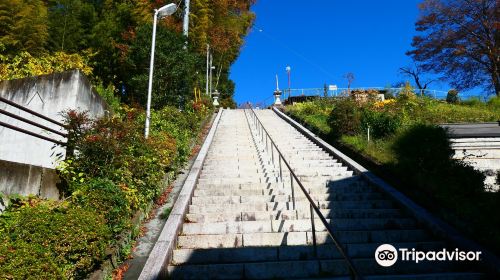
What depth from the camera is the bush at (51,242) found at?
13.3 ft

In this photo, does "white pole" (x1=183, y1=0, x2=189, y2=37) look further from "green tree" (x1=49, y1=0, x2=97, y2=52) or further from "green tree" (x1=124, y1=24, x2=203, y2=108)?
"green tree" (x1=49, y1=0, x2=97, y2=52)

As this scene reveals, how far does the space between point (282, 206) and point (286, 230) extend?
0.98m

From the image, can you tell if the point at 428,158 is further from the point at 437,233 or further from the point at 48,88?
the point at 48,88

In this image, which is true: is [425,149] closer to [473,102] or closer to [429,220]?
[429,220]

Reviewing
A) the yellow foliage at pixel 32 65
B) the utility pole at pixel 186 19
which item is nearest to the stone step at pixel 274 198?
the yellow foliage at pixel 32 65

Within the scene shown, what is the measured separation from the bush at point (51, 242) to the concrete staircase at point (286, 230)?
1.07 metres

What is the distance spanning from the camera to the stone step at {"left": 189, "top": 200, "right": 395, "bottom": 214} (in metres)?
7.23

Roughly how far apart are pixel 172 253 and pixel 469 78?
2696 centimetres

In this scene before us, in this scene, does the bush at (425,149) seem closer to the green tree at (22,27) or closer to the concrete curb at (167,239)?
the concrete curb at (167,239)

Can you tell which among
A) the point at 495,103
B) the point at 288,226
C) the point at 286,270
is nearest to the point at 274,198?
the point at 288,226

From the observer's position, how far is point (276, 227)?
6395 millimetres

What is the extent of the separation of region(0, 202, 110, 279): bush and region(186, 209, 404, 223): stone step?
189 cm

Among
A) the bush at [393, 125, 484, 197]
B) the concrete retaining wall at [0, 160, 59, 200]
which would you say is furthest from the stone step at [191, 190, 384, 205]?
the concrete retaining wall at [0, 160, 59, 200]

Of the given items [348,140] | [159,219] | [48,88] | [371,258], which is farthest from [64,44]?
[371,258]
